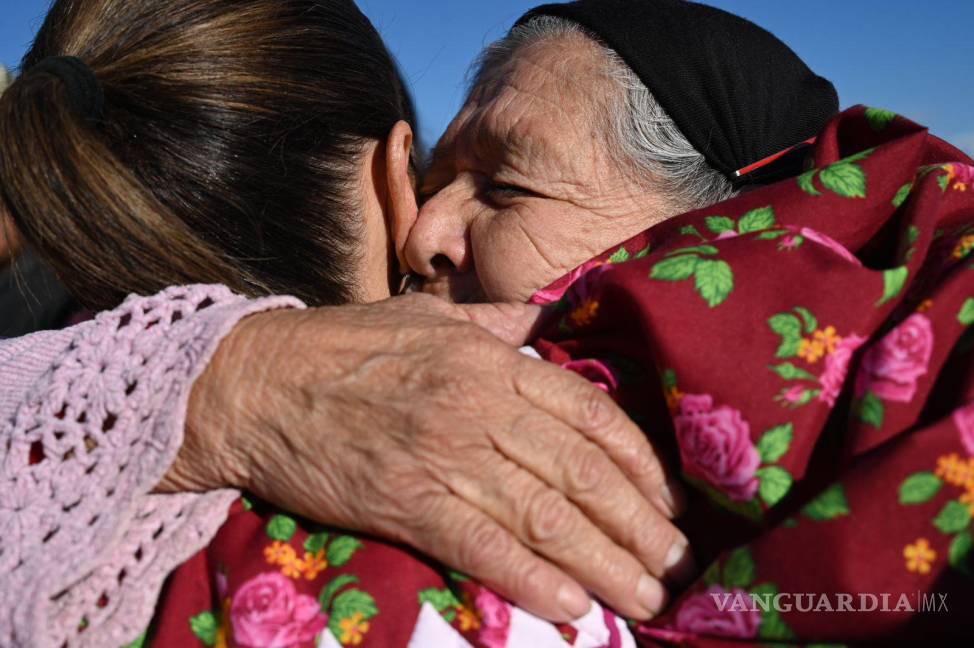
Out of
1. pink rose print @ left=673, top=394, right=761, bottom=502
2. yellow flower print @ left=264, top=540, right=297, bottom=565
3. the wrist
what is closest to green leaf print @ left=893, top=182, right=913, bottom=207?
pink rose print @ left=673, top=394, right=761, bottom=502

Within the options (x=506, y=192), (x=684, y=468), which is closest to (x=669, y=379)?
(x=684, y=468)

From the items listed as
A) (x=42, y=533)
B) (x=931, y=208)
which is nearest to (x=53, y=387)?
(x=42, y=533)

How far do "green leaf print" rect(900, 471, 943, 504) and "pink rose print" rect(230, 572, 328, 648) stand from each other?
0.82m

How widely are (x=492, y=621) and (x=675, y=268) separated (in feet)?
1.95

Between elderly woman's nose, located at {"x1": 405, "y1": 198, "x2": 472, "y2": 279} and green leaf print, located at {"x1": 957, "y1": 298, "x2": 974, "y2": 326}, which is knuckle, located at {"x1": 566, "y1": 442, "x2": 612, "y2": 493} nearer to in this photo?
green leaf print, located at {"x1": 957, "y1": 298, "x2": 974, "y2": 326}

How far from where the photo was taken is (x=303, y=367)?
4.40 ft

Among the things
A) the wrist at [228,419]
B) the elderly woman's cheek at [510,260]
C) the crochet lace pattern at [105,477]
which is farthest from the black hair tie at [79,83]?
the elderly woman's cheek at [510,260]

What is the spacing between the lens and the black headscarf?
212 centimetres

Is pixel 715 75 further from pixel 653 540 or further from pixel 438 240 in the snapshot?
pixel 653 540

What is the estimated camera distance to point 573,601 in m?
1.19

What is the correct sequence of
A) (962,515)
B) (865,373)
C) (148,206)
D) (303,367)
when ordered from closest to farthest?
(962,515) → (865,373) → (303,367) → (148,206)

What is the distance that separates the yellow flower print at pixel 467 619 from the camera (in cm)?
122

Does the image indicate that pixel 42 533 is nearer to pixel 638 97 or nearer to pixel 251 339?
pixel 251 339

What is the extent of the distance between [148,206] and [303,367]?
59cm
